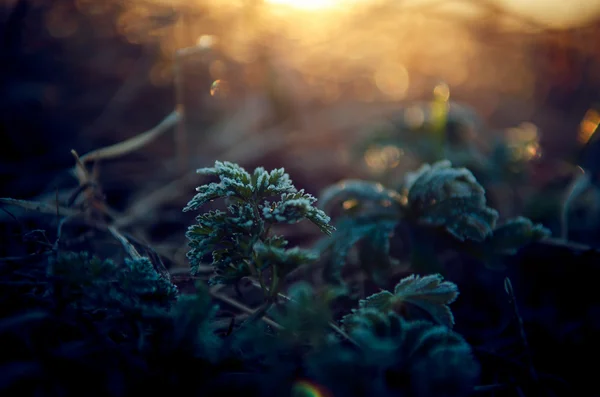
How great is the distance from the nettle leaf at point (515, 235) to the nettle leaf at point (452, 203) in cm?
12

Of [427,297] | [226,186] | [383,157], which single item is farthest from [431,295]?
[383,157]

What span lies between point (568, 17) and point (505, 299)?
4.24m

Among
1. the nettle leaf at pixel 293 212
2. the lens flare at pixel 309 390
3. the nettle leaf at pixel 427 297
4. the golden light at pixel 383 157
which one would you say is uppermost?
the nettle leaf at pixel 293 212

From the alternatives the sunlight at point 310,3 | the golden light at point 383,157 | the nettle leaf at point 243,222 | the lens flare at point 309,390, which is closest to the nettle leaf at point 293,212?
Answer: the nettle leaf at point 243,222

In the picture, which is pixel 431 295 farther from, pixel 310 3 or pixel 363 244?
pixel 310 3

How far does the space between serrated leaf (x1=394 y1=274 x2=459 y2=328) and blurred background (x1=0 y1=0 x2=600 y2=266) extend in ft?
3.36

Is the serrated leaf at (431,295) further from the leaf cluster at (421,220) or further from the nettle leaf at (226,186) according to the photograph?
the nettle leaf at (226,186)

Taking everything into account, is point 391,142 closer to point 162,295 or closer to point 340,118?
point 340,118

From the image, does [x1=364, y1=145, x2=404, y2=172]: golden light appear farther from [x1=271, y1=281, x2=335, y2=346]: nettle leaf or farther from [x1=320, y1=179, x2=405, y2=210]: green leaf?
[x1=271, y1=281, x2=335, y2=346]: nettle leaf

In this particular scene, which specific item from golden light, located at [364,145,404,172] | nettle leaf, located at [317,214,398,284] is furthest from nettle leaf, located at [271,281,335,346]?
golden light, located at [364,145,404,172]

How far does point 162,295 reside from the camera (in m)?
1.38

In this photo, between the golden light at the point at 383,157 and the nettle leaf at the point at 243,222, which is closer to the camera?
the nettle leaf at the point at 243,222

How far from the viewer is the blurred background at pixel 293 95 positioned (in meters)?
2.98

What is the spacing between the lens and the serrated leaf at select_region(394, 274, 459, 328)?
157 centimetres
